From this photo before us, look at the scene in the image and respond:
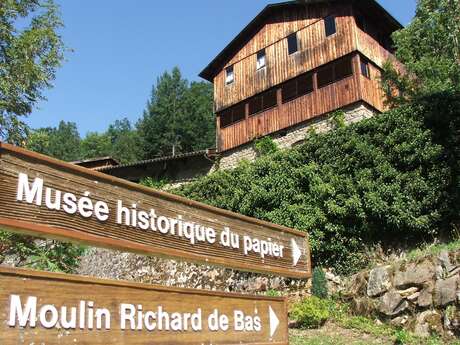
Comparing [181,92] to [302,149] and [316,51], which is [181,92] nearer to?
[316,51]

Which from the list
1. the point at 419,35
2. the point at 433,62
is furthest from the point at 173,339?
the point at 419,35

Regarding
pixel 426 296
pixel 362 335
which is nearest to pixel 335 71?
pixel 426 296

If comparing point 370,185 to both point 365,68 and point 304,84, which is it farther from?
point 304,84

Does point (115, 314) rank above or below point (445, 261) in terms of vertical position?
below

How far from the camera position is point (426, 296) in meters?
10.7

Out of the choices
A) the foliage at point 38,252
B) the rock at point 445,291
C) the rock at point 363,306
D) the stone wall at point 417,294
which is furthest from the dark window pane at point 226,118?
the rock at point 445,291

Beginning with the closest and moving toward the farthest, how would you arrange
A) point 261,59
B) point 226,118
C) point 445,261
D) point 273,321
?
point 273,321 < point 445,261 < point 261,59 < point 226,118

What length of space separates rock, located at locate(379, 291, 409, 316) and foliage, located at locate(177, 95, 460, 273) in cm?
246

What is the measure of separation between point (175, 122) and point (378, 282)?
44532mm

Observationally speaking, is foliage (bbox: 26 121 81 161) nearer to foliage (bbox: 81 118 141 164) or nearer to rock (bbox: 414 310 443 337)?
foliage (bbox: 81 118 141 164)

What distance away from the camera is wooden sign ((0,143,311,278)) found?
2.38m

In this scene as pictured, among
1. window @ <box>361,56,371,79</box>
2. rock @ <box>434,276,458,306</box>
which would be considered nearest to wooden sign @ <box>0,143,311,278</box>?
rock @ <box>434,276,458,306</box>

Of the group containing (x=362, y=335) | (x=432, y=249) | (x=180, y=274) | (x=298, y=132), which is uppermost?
(x=298, y=132)

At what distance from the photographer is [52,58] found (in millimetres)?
16844
